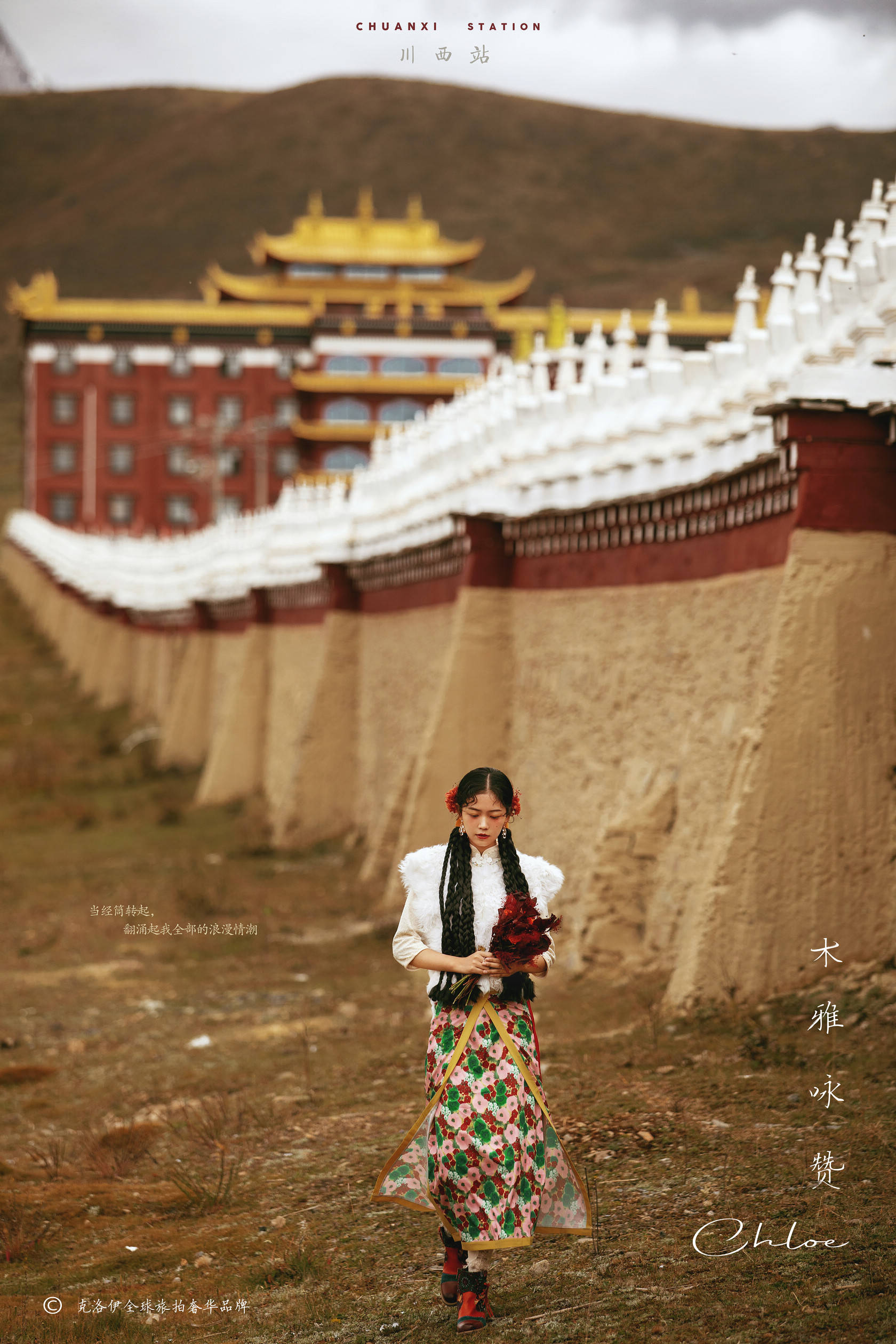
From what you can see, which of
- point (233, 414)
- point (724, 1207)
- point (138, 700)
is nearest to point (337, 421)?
point (233, 414)

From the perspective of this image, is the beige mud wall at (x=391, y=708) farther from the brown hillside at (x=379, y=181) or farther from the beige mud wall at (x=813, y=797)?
the brown hillside at (x=379, y=181)

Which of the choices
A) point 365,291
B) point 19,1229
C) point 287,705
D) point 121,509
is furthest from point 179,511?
point 19,1229

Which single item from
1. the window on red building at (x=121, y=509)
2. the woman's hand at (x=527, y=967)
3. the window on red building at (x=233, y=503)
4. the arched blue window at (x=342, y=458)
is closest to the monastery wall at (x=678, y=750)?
the woman's hand at (x=527, y=967)

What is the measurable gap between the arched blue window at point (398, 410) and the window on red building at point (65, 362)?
11816 mm

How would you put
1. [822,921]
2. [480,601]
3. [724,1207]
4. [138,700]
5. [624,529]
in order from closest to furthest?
[724,1207], [822,921], [624,529], [480,601], [138,700]

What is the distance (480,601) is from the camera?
41.8 feet

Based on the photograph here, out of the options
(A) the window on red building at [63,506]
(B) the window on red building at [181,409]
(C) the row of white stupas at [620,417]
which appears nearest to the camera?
(C) the row of white stupas at [620,417]

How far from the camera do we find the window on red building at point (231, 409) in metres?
60.7

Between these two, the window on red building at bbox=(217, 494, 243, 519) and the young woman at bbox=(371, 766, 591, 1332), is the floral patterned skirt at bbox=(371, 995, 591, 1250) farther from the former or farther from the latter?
the window on red building at bbox=(217, 494, 243, 519)

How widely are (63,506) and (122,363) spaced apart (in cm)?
568

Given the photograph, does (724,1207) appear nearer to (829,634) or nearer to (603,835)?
(829,634)

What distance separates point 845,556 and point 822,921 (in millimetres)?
1595

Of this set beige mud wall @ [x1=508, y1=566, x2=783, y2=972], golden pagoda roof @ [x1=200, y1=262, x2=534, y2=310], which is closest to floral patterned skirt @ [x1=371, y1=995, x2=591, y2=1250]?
beige mud wall @ [x1=508, y1=566, x2=783, y2=972]

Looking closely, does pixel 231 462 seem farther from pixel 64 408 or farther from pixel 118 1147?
pixel 118 1147
